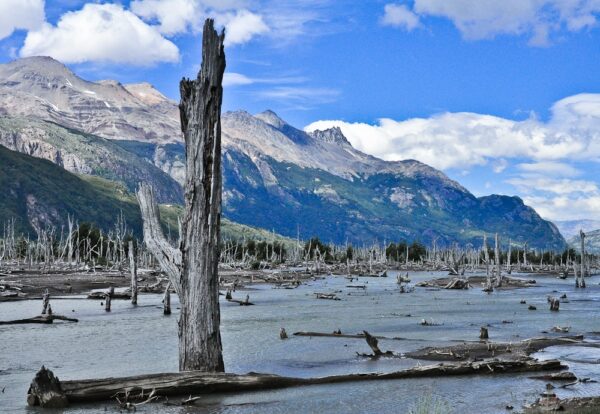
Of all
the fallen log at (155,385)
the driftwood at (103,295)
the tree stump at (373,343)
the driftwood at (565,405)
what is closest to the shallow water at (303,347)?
the fallen log at (155,385)

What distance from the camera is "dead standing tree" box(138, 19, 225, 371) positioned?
2486 centimetres

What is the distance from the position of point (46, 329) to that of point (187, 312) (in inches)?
1188

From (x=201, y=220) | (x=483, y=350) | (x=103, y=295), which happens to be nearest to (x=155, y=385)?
(x=201, y=220)

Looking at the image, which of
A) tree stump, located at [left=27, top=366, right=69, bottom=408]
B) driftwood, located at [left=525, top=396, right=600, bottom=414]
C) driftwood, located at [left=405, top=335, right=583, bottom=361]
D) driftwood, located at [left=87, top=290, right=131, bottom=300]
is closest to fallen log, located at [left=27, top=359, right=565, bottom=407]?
tree stump, located at [left=27, top=366, right=69, bottom=408]

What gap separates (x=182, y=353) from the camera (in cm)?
2492

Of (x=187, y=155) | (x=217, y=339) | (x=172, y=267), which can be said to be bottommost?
(x=217, y=339)

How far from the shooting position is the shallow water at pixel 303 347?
25.1 m

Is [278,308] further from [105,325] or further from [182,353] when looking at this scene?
[182,353]

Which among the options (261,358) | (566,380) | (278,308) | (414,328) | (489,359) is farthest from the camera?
(278,308)

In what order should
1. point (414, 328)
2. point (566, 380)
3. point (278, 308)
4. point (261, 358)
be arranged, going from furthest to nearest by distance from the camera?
point (278, 308) → point (414, 328) → point (261, 358) → point (566, 380)

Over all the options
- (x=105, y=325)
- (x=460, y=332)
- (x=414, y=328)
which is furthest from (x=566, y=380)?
(x=105, y=325)

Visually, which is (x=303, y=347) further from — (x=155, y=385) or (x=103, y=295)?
(x=103, y=295)

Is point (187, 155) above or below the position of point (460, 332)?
above

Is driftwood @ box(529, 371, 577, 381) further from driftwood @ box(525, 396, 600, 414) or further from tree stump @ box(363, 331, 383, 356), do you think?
tree stump @ box(363, 331, 383, 356)
